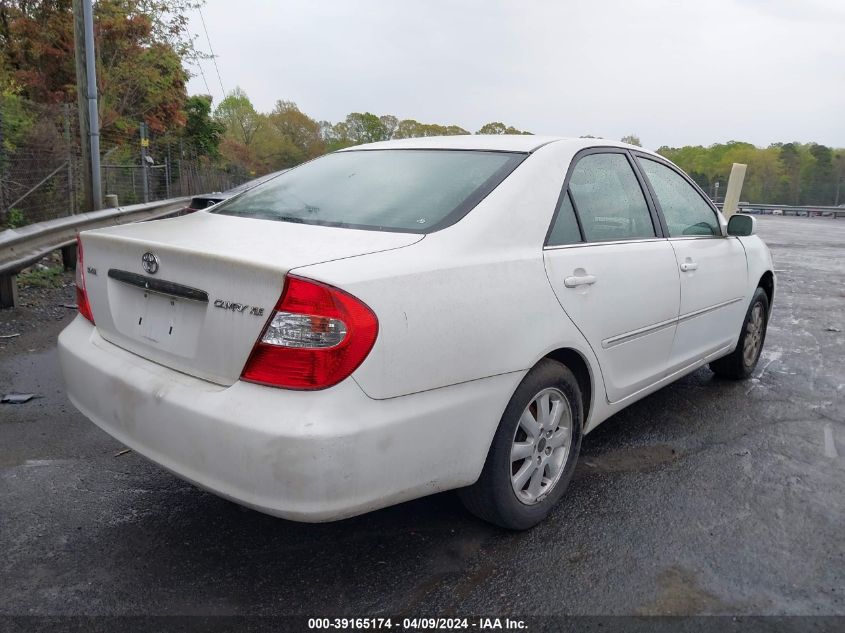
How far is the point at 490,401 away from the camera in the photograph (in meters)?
2.57

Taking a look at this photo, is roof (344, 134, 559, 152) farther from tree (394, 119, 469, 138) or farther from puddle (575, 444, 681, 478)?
tree (394, 119, 469, 138)

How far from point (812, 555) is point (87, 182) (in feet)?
40.5

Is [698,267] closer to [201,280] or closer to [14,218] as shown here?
[201,280]

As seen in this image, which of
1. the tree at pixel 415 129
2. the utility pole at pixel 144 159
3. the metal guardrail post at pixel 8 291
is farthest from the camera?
the tree at pixel 415 129

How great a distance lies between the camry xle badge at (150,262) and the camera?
258 cm

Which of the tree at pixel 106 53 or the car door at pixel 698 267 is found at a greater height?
the tree at pixel 106 53

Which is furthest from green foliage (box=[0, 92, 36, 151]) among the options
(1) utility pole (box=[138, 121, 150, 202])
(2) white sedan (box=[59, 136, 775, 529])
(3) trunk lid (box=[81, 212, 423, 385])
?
(3) trunk lid (box=[81, 212, 423, 385])

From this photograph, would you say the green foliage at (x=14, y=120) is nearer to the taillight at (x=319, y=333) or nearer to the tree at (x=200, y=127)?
the taillight at (x=319, y=333)

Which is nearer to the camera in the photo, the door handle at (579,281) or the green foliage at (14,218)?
the door handle at (579,281)

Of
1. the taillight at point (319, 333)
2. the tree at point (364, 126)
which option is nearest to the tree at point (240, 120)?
the tree at point (364, 126)

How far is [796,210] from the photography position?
181 ft

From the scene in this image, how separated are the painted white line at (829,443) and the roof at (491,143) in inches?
78.3

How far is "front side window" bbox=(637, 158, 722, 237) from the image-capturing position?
158 inches

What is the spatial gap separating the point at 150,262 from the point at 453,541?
1.58 m
